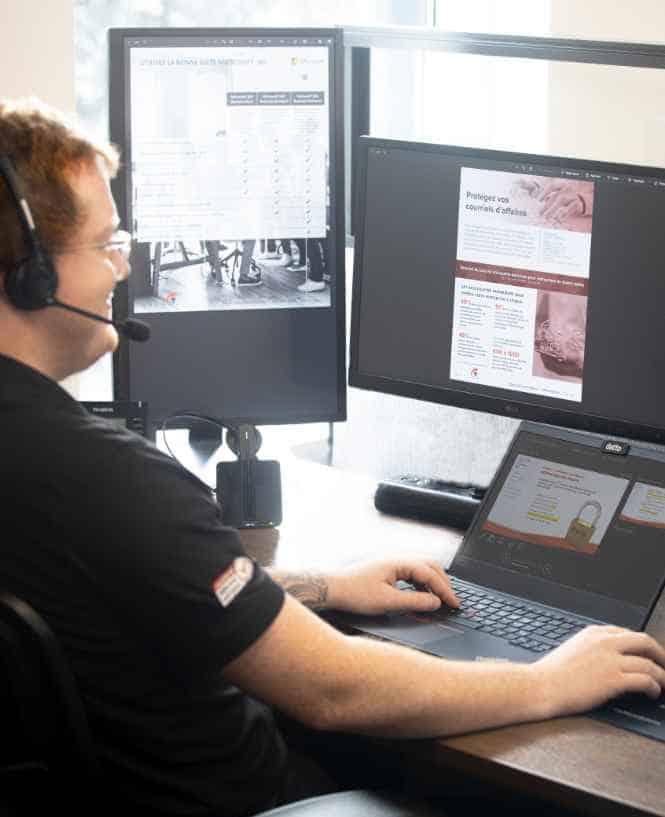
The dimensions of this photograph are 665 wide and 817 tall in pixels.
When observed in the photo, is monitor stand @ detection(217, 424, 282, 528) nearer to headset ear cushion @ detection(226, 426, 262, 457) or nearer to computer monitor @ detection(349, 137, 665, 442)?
headset ear cushion @ detection(226, 426, 262, 457)

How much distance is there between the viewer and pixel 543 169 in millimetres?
1672

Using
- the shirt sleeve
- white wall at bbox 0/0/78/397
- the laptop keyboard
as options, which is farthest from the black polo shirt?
white wall at bbox 0/0/78/397

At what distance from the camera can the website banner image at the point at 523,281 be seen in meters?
1.67

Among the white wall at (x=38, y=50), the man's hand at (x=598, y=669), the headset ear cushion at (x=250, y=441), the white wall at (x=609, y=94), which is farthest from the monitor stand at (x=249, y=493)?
the white wall at (x=609, y=94)

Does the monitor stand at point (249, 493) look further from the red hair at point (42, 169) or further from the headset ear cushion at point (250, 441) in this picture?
the red hair at point (42, 169)

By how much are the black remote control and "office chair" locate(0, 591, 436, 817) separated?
0.57 metres

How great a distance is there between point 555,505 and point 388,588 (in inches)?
9.6

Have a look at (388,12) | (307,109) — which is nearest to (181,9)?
(388,12)

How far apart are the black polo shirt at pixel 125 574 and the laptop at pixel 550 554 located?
0.32 metres

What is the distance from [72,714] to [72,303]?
37 cm

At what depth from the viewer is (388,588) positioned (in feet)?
5.04

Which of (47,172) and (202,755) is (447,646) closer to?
(202,755)

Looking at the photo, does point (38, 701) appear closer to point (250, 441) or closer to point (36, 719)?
point (36, 719)

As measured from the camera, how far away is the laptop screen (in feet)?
5.11
